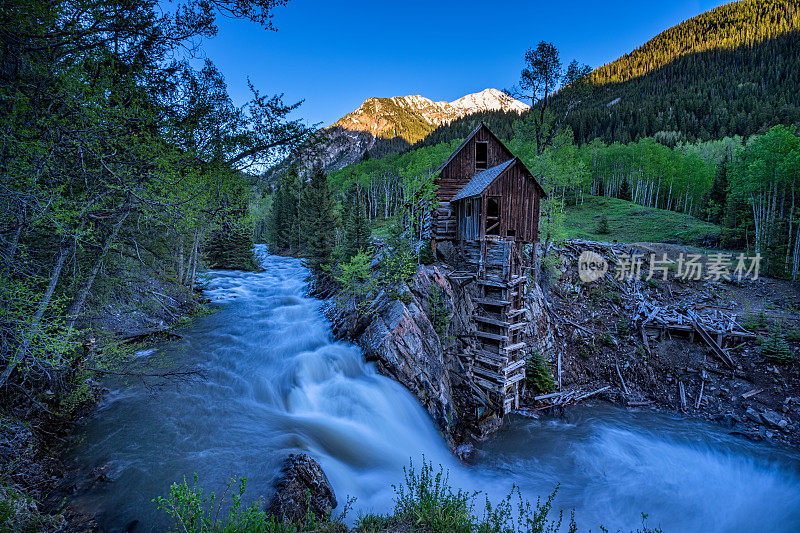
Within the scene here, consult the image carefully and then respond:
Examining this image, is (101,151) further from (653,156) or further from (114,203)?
(653,156)

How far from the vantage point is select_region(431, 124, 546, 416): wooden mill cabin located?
13844 mm

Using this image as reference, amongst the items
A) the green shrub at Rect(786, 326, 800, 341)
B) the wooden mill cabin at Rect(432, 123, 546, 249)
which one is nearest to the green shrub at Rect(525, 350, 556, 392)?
the wooden mill cabin at Rect(432, 123, 546, 249)

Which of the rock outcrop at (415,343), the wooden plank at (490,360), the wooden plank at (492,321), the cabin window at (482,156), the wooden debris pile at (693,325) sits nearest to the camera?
the rock outcrop at (415,343)

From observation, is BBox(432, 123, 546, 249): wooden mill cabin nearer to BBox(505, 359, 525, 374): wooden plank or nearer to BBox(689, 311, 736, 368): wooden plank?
BBox(505, 359, 525, 374): wooden plank

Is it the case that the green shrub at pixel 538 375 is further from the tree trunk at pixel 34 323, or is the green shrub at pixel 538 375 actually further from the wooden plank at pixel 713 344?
the tree trunk at pixel 34 323

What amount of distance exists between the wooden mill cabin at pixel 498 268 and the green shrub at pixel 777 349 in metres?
12.2

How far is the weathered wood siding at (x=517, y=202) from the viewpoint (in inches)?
569

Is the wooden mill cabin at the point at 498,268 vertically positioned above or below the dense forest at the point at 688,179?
below

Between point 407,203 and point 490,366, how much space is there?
9428mm

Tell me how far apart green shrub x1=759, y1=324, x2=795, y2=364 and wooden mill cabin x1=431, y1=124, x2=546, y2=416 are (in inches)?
480

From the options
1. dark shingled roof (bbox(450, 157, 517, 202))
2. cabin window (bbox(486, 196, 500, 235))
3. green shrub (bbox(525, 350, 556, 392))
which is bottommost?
green shrub (bbox(525, 350, 556, 392))

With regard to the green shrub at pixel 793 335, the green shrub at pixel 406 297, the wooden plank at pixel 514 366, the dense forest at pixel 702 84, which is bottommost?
the wooden plank at pixel 514 366

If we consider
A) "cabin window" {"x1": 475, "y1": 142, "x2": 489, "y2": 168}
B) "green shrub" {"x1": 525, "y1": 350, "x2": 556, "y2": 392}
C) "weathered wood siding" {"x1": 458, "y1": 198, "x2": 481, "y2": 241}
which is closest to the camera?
"weathered wood siding" {"x1": 458, "y1": 198, "x2": 481, "y2": 241}

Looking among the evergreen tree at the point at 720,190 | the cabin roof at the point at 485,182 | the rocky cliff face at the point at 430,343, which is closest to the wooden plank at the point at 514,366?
the rocky cliff face at the point at 430,343
